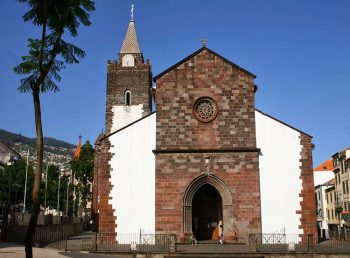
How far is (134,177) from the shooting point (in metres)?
26.4

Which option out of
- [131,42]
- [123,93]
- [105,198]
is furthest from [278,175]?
[131,42]

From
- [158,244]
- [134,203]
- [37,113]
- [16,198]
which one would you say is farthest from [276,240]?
[16,198]

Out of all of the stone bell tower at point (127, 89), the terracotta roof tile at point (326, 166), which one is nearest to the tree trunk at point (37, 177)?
the stone bell tower at point (127, 89)

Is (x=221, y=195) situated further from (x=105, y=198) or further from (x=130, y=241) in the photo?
(x=105, y=198)

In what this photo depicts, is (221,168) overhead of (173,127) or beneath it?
beneath

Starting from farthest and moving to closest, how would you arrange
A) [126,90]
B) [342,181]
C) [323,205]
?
[323,205] → [342,181] → [126,90]

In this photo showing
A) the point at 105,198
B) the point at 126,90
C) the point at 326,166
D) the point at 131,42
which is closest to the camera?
the point at 105,198

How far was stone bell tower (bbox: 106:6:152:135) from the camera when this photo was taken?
44000 mm

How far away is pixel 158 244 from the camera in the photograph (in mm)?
24703

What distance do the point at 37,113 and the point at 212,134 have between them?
15027 mm

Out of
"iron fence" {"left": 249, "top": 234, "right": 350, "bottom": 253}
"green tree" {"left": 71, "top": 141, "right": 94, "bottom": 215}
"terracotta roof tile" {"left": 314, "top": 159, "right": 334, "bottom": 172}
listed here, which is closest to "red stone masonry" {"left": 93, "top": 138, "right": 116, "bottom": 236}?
"iron fence" {"left": 249, "top": 234, "right": 350, "bottom": 253}

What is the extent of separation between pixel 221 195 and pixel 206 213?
3194 millimetres

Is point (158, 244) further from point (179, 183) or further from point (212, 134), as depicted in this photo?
point (212, 134)

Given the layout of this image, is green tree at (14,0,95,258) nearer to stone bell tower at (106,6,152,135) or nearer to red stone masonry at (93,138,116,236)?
red stone masonry at (93,138,116,236)
